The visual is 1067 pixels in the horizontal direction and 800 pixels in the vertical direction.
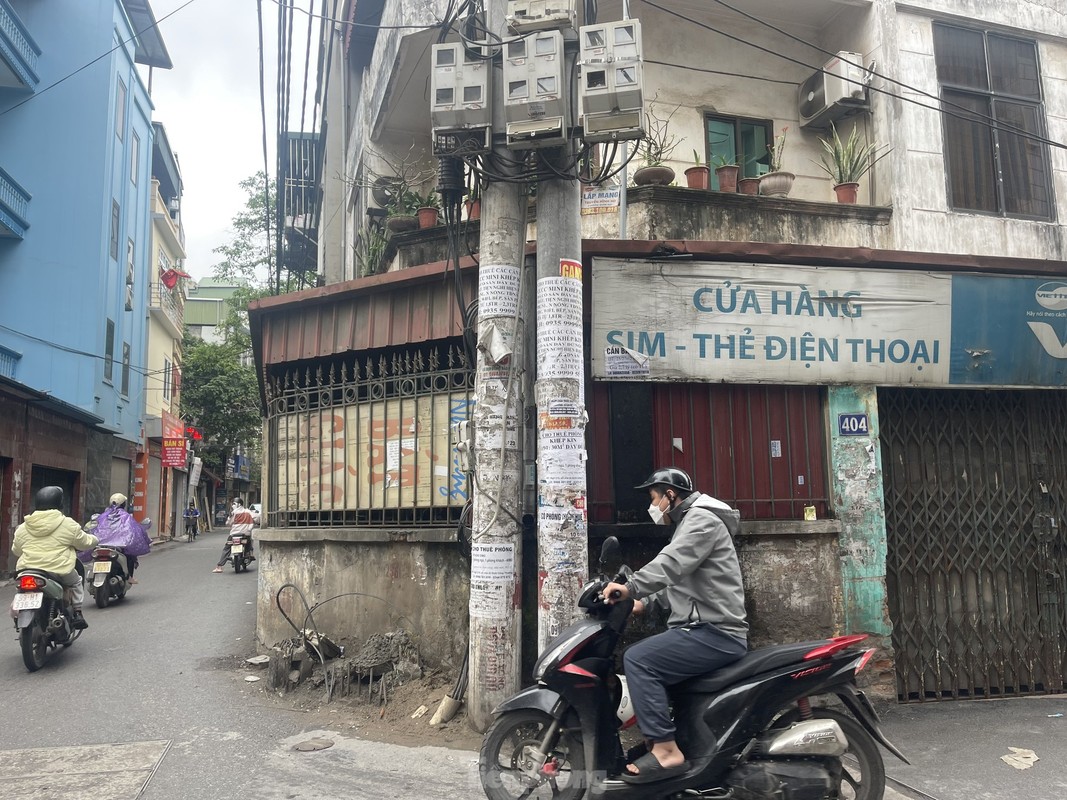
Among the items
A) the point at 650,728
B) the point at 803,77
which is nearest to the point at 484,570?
the point at 650,728

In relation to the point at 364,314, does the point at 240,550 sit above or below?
below

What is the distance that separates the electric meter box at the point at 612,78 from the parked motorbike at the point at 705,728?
2.56 m

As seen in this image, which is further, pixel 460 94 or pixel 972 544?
pixel 972 544

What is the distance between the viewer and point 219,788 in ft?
13.8

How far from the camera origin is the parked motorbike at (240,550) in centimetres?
1444

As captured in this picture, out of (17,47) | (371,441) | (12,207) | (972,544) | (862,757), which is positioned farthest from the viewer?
(12,207)

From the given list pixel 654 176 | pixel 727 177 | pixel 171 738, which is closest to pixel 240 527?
pixel 171 738

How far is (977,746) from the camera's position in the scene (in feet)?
16.7

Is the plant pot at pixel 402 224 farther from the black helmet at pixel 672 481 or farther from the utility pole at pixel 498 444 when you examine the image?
the black helmet at pixel 672 481

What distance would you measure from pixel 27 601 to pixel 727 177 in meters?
7.01

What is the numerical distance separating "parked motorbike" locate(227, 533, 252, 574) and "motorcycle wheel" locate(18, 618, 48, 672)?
766 cm

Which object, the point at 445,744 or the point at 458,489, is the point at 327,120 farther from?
the point at 445,744

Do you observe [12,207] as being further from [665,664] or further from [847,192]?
[665,664]

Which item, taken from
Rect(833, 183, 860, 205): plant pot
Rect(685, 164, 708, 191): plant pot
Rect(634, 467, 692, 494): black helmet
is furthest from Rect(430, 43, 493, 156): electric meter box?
Rect(833, 183, 860, 205): plant pot
